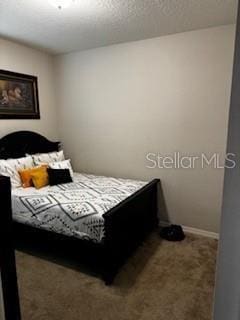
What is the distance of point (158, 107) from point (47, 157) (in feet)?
5.96

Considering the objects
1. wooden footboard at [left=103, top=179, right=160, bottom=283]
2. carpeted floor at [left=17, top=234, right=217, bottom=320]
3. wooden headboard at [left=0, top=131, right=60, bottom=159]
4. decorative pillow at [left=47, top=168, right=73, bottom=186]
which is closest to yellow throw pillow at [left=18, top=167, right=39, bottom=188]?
decorative pillow at [left=47, top=168, right=73, bottom=186]

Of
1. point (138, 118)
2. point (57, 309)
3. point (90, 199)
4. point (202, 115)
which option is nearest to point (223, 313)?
point (57, 309)

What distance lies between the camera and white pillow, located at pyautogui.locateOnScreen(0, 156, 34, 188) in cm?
295

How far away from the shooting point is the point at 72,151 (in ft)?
13.3

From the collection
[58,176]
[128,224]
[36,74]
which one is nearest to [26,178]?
[58,176]

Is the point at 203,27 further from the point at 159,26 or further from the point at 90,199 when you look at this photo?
the point at 90,199

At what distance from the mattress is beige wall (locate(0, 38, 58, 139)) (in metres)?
1.17

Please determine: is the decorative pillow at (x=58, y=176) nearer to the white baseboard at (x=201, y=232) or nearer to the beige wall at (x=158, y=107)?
the beige wall at (x=158, y=107)

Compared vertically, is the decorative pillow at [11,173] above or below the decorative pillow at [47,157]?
below

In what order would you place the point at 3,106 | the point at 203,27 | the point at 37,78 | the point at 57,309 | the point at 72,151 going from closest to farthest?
the point at 57,309 < the point at 203,27 < the point at 3,106 < the point at 37,78 < the point at 72,151

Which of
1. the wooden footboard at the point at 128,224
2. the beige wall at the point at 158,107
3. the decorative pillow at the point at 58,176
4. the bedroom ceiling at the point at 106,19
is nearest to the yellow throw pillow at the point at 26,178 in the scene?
the decorative pillow at the point at 58,176

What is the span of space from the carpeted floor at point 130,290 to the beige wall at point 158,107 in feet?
2.96

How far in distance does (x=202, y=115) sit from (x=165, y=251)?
68.2 inches

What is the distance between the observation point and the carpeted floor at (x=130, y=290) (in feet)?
6.06
